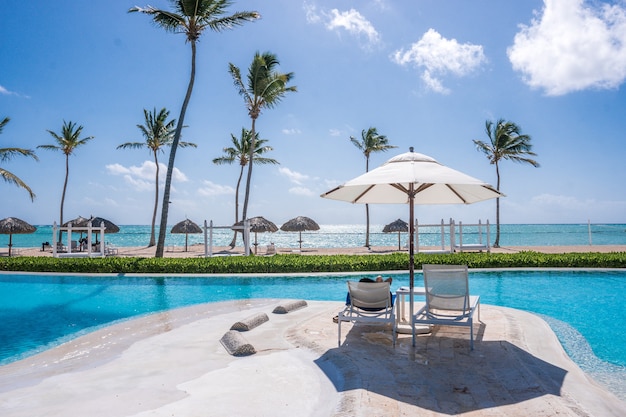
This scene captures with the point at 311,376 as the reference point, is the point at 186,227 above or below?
above

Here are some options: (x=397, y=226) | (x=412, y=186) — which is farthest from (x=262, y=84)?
Answer: (x=412, y=186)

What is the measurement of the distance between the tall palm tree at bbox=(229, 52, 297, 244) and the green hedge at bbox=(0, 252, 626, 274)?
493 inches

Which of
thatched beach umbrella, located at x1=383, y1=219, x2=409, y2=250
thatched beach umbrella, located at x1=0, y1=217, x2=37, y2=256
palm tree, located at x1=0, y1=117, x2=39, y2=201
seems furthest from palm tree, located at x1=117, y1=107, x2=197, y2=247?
thatched beach umbrella, located at x1=383, y1=219, x2=409, y2=250

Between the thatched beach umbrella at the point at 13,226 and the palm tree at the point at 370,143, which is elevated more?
the palm tree at the point at 370,143

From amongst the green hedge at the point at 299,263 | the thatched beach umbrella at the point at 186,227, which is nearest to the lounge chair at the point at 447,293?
the green hedge at the point at 299,263

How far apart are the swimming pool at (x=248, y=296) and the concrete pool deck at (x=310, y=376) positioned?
3.23 ft

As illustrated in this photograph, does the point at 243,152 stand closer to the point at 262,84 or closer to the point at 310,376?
the point at 262,84

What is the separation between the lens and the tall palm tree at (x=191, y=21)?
61.3 ft

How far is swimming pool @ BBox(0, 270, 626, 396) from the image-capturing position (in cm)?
768

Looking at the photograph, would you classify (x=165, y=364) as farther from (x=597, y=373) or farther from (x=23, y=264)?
(x=23, y=264)

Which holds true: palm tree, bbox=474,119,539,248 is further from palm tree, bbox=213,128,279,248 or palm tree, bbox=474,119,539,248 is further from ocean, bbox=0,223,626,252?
palm tree, bbox=213,128,279,248

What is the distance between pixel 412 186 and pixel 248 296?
23.2 ft

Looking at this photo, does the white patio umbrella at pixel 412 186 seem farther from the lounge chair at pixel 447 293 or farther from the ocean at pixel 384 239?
the ocean at pixel 384 239

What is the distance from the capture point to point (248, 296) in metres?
12.6
